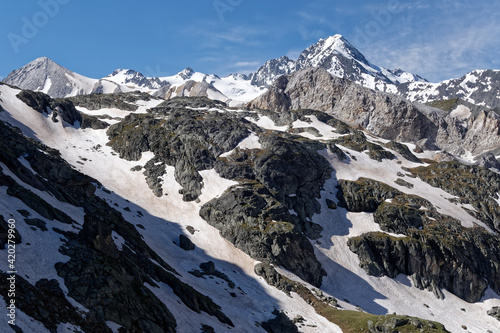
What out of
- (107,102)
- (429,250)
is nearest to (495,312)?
(429,250)

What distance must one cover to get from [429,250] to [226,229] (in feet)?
168

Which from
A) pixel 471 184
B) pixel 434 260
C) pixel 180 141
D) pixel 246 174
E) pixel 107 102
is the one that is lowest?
pixel 246 174

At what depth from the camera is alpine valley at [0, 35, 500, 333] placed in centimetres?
3284

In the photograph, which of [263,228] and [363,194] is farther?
[363,194]

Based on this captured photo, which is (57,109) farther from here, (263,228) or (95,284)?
(95,284)

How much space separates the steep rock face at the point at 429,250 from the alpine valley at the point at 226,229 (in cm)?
35

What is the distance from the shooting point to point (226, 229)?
87.1 meters

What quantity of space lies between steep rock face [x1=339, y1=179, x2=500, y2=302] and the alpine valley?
35 cm

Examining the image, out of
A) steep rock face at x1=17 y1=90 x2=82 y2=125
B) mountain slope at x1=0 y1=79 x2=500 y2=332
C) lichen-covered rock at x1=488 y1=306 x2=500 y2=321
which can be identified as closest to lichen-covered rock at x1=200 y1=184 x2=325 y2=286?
mountain slope at x1=0 y1=79 x2=500 y2=332

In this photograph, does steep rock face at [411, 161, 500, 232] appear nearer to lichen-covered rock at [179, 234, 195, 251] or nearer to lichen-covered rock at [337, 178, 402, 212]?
lichen-covered rock at [337, 178, 402, 212]

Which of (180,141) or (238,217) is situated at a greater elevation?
(180,141)

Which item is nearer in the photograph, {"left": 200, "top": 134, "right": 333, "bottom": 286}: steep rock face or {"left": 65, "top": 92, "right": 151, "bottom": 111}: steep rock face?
{"left": 200, "top": 134, "right": 333, "bottom": 286}: steep rock face

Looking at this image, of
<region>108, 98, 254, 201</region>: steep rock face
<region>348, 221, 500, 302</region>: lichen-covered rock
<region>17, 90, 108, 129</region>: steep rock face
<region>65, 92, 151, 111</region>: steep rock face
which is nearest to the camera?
<region>348, 221, 500, 302</region>: lichen-covered rock

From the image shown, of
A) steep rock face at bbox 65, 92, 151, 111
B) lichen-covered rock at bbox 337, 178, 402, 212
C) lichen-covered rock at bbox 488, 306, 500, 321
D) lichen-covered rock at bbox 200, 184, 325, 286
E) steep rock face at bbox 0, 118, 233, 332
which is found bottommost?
steep rock face at bbox 0, 118, 233, 332
